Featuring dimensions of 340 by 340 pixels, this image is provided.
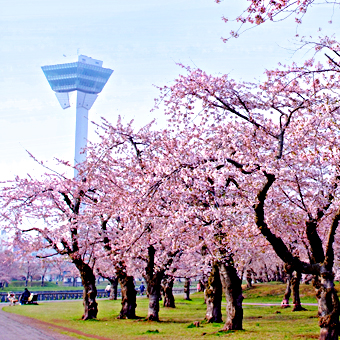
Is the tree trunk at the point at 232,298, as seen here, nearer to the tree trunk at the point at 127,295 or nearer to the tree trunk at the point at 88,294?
the tree trunk at the point at 127,295

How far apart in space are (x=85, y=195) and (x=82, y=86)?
17506 centimetres

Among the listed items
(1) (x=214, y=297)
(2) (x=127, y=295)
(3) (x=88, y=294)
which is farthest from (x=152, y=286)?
(3) (x=88, y=294)

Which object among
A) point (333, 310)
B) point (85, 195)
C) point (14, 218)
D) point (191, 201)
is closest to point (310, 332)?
point (333, 310)

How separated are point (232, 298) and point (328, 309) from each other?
528cm

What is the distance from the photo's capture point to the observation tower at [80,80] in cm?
18712

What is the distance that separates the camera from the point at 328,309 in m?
12.4

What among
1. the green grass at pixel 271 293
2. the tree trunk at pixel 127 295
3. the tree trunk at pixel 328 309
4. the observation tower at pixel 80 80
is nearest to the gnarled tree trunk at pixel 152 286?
the tree trunk at pixel 127 295

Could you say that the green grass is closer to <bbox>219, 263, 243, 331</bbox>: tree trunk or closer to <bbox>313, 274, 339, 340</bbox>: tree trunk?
<bbox>219, 263, 243, 331</bbox>: tree trunk

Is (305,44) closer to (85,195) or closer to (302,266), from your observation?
(302,266)

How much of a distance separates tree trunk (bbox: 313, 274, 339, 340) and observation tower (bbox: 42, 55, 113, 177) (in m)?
177

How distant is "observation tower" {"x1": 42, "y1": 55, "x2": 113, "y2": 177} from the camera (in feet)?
614

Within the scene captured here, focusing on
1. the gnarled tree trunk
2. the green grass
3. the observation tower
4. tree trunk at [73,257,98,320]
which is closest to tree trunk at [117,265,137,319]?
tree trunk at [73,257,98,320]

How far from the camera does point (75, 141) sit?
18525 cm

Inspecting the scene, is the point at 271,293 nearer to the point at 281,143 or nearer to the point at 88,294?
the point at 88,294
